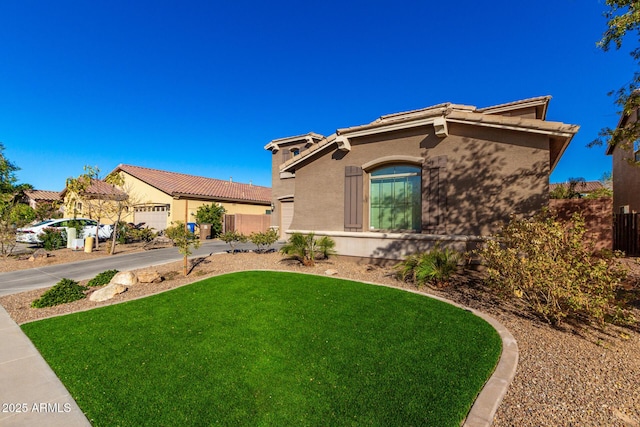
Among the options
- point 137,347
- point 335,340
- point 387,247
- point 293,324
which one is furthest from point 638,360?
point 137,347

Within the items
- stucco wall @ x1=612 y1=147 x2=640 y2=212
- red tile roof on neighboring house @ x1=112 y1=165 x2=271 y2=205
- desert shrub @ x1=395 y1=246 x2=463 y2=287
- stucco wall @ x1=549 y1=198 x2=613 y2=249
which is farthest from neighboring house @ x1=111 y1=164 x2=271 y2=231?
stucco wall @ x1=612 y1=147 x2=640 y2=212

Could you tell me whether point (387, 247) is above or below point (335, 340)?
above

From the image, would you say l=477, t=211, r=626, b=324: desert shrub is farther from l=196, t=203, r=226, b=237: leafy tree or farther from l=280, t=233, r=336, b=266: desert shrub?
l=196, t=203, r=226, b=237: leafy tree

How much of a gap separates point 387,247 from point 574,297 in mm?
5264

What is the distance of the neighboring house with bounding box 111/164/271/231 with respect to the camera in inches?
877

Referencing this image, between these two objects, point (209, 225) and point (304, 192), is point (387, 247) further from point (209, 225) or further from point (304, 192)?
point (209, 225)

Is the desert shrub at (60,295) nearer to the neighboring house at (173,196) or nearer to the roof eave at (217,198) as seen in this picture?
the neighboring house at (173,196)

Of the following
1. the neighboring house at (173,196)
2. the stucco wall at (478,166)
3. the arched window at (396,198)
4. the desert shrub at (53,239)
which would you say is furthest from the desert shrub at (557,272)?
the neighboring house at (173,196)

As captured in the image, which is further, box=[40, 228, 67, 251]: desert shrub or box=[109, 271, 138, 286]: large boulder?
box=[40, 228, 67, 251]: desert shrub

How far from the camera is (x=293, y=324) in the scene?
523cm

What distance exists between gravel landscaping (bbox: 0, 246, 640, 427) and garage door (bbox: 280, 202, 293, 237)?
12.7 meters

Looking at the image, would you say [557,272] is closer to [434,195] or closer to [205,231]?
[434,195]

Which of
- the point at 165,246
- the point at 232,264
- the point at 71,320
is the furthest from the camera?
the point at 165,246

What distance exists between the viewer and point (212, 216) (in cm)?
2233
